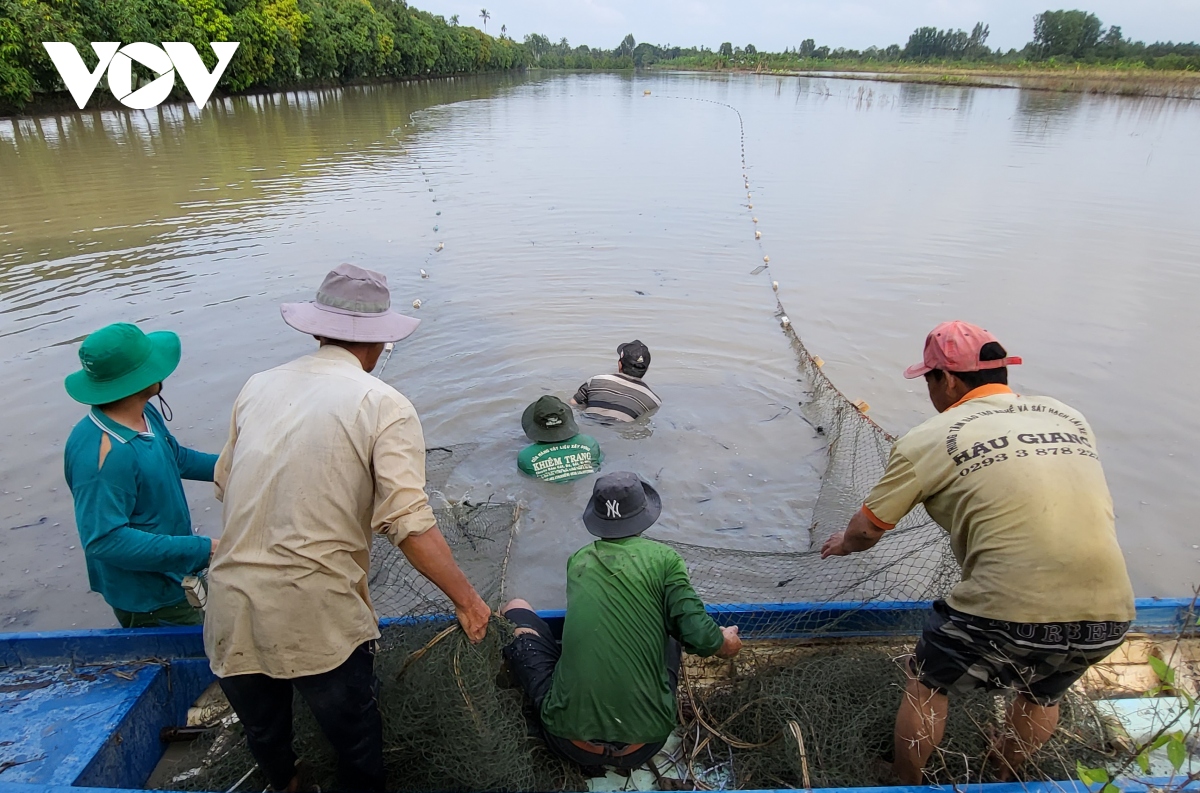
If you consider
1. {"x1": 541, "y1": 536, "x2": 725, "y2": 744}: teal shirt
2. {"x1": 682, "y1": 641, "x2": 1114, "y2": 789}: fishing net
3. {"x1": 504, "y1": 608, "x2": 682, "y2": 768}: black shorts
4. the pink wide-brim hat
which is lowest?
{"x1": 682, "y1": 641, "x2": 1114, "y2": 789}: fishing net

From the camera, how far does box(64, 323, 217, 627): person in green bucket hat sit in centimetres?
221

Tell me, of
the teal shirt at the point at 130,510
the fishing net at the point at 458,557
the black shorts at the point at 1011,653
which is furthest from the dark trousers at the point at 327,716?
the black shorts at the point at 1011,653

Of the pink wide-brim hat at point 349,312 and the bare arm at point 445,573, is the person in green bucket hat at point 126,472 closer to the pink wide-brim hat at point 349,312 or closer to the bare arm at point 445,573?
the pink wide-brim hat at point 349,312

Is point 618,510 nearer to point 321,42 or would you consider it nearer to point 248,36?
point 248,36

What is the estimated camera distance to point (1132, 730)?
2.67 metres

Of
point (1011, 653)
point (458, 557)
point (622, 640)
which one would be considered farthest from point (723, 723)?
point (458, 557)

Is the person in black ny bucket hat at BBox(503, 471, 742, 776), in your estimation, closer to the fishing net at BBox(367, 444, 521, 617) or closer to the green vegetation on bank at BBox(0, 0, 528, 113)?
the fishing net at BBox(367, 444, 521, 617)

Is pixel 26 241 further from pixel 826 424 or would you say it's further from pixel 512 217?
pixel 826 424

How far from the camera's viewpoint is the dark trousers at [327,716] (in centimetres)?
210

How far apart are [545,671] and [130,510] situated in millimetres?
1604

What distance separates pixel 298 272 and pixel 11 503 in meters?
5.38

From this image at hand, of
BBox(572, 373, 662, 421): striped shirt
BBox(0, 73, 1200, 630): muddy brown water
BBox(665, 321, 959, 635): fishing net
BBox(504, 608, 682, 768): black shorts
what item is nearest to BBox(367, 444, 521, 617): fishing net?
BBox(0, 73, 1200, 630): muddy brown water

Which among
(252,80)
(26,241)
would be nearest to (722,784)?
(26,241)

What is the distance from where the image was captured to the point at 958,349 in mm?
2379
